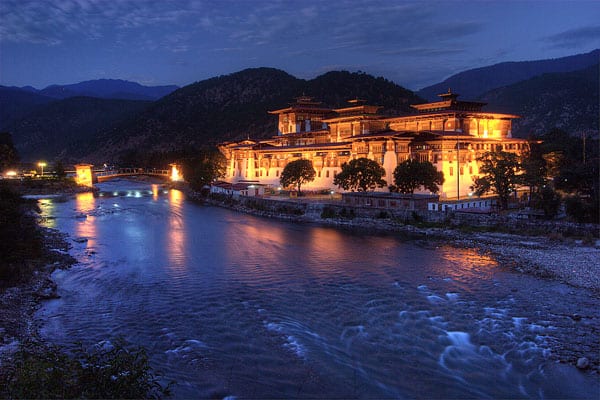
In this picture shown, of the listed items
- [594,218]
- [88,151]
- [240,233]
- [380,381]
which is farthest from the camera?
[88,151]

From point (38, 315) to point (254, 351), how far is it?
9195 mm

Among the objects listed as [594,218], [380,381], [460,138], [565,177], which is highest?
[460,138]

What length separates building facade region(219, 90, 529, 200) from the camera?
51938 millimetres

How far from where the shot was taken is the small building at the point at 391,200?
43688 millimetres

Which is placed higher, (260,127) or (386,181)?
(260,127)

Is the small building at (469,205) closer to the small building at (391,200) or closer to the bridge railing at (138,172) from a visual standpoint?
the small building at (391,200)

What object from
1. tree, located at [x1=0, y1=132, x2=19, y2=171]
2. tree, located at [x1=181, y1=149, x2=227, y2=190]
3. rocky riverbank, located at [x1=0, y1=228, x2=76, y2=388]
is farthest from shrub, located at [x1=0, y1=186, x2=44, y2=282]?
tree, located at [x1=0, y1=132, x2=19, y2=171]

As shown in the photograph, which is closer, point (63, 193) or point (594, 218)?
point (594, 218)

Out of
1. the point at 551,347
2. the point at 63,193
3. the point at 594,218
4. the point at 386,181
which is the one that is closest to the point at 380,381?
the point at 551,347

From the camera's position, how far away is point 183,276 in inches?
1081

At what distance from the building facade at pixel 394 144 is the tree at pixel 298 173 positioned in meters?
3.26

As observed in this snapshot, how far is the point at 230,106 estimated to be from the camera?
168m

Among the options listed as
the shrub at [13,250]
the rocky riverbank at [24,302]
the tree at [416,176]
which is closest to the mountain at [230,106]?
the tree at [416,176]

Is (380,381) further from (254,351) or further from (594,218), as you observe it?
(594,218)
